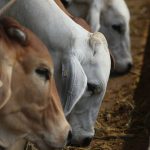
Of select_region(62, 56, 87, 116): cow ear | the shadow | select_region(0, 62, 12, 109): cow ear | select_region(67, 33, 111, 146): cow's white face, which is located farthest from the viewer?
the shadow

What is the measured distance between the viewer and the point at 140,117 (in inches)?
188

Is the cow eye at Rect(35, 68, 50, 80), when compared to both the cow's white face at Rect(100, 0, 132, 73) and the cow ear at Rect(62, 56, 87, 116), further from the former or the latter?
the cow's white face at Rect(100, 0, 132, 73)

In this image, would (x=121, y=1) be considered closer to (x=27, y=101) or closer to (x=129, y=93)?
(x=129, y=93)

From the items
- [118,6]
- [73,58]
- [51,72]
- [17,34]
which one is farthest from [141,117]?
[17,34]

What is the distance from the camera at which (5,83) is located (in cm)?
313

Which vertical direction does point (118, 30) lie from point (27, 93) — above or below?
below

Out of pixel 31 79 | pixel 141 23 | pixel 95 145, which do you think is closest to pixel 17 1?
pixel 31 79

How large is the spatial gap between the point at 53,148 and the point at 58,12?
0.83 metres

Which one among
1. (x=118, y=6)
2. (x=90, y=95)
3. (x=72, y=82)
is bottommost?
(x=118, y=6)

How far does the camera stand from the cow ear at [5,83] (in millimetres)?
3117

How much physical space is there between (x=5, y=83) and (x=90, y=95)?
3.05ft

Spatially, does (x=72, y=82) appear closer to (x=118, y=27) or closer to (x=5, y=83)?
(x=5, y=83)

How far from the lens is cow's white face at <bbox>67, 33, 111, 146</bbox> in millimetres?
3914

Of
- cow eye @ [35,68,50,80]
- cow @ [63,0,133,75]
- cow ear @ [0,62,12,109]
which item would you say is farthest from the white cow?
cow @ [63,0,133,75]
